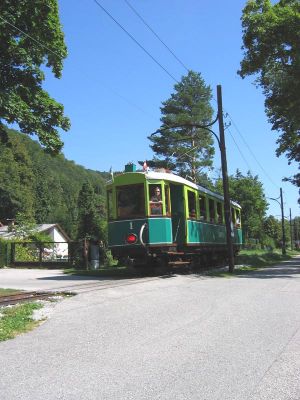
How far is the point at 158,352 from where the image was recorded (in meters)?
6.52

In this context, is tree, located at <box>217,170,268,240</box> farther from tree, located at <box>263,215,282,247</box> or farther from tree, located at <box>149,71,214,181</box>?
tree, located at <box>263,215,282,247</box>

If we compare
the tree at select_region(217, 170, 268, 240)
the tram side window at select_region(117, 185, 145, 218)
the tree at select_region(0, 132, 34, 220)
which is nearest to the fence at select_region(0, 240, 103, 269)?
the tram side window at select_region(117, 185, 145, 218)

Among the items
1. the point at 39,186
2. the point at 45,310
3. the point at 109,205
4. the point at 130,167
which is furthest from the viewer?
the point at 39,186

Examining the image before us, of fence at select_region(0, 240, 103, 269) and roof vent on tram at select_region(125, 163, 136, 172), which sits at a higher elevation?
roof vent on tram at select_region(125, 163, 136, 172)

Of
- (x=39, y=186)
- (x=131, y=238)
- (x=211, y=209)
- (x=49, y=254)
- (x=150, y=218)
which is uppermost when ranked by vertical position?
(x=39, y=186)

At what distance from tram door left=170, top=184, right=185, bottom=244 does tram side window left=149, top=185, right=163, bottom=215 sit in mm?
1066

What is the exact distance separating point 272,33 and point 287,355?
18.9m

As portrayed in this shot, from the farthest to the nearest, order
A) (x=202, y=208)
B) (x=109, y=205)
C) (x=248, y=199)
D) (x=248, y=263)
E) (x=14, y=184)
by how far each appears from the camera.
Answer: (x=14, y=184), (x=248, y=199), (x=248, y=263), (x=202, y=208), (x=109, y=205)

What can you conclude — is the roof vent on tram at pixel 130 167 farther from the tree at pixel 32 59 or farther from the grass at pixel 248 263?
the grass at pixel 248 263

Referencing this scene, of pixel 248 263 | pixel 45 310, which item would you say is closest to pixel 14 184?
pixel 248 263

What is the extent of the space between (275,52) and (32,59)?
10830mm

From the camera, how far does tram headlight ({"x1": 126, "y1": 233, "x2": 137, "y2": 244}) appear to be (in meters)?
16.8

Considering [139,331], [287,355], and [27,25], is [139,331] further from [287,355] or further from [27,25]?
[27,25]

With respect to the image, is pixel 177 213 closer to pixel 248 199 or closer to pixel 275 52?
pixel 275 52
